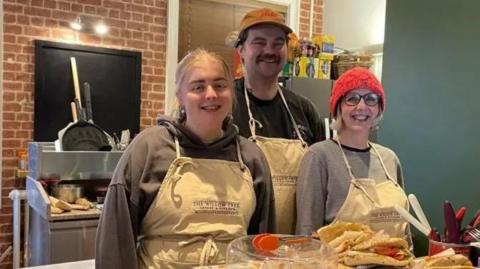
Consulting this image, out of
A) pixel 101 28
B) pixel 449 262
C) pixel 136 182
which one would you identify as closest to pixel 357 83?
pixel 449 262

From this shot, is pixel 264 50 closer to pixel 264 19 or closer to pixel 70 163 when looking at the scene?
pixel 264 19

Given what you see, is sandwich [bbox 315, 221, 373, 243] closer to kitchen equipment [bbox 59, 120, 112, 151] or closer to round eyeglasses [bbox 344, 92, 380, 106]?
round eyeglasses [bbox 344, 92, 380, 106]

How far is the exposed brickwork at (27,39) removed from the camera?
3.66 m

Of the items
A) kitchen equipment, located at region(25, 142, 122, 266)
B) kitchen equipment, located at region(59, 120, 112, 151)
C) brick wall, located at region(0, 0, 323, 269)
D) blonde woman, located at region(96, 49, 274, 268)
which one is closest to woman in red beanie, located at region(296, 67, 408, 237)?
blonde woman, located at region(96, 49, 274, 268)

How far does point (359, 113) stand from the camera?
1.50 meters

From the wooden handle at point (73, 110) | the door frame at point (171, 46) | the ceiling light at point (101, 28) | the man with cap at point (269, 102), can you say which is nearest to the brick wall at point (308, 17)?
the door frame at point (171, 46)

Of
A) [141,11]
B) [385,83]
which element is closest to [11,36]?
[141,11]

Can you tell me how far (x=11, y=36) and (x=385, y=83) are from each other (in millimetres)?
2898

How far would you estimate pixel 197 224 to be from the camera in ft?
4.33

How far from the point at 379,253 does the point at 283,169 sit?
0.60 metres

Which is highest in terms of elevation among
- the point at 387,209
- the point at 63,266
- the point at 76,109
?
the point at 76,109

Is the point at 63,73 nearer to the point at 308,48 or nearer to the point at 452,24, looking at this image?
the point at 308,48

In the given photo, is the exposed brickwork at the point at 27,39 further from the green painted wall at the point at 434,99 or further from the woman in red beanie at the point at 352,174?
the woman in red beanie at the point at 352,174

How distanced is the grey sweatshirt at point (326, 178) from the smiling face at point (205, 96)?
31 cm
